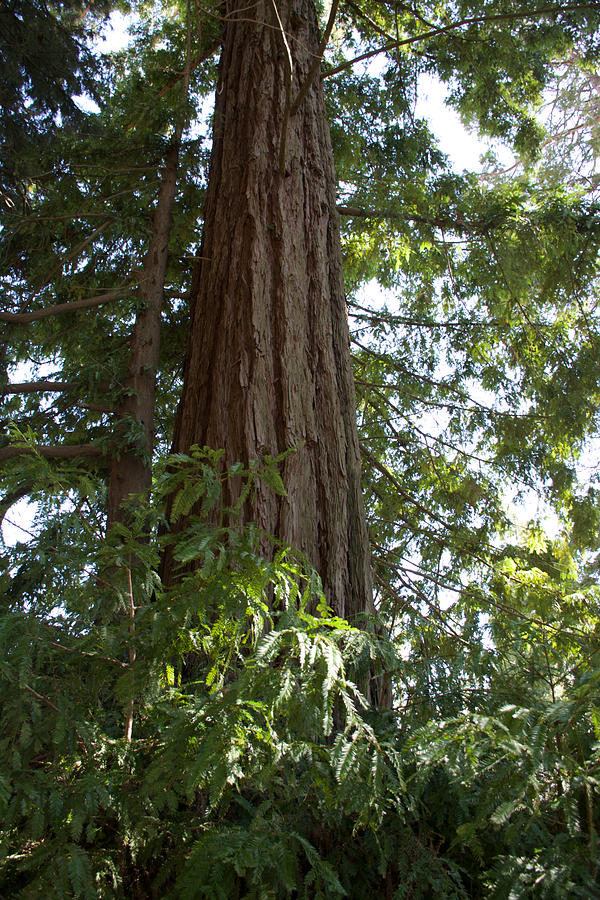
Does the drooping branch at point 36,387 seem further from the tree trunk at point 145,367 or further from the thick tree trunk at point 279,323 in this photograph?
the thick tree trunk at point 279,323

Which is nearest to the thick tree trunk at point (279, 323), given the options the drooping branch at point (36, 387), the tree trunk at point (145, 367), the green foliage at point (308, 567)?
the green foliage at point (308, 567)

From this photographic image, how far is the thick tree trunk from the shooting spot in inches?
96.7

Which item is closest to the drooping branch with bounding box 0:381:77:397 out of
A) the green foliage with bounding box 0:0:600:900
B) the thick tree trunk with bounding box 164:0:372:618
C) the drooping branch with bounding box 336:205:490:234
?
the green foliage with bounding box 0:0:600:900

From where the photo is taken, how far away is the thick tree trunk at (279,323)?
246 centimetres

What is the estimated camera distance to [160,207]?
418 cm

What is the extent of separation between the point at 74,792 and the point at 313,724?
0.51m

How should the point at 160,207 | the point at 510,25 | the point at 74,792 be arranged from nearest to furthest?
the point at 74,792 → the point at 160,207 → the point at 510,25

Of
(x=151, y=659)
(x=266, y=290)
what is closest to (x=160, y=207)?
(x=266, y=290)

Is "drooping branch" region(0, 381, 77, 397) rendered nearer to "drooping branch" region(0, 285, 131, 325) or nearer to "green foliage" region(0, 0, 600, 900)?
"green foliage" region(0, 0, 600, 900)

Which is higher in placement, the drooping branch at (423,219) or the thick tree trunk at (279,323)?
the drooping branch at (423,219)

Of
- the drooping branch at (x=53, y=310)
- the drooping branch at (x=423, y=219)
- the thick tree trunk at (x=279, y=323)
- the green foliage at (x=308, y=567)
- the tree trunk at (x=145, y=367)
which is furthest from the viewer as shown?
the drooping branch at (x=423, y=219)

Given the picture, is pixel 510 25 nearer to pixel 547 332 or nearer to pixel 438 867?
pixel 547 332

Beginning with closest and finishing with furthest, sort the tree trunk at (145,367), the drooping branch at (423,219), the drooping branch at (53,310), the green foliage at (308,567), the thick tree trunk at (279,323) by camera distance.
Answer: the green foliage at (308,567) < the thick tree trunk at (279,323) < the drooping branch at (53,310) < the tree trunk at (145,367) < the drooping branch at (423,219)

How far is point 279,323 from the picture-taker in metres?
2.85
